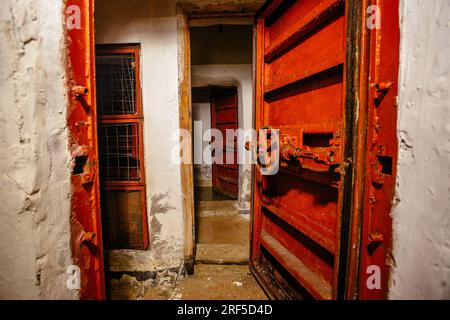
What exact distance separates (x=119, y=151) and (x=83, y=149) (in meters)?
1.25

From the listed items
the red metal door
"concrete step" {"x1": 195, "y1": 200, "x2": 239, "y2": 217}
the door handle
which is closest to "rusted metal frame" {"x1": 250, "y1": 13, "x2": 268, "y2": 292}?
the door handle

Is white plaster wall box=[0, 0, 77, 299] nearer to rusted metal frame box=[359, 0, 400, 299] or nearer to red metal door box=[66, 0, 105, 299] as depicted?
red metal door box=[66, 0, 105, 299]

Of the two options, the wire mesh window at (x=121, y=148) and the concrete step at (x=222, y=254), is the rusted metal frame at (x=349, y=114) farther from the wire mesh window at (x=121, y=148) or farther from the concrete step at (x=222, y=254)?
the wire mesh window at (x=121, y=148)

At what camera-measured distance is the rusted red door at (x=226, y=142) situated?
457cm

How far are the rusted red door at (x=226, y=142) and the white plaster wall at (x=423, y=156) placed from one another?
11.8 feet

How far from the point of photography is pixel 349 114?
1115 millimetres

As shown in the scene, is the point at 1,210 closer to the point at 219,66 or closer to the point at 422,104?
the point at 422,104

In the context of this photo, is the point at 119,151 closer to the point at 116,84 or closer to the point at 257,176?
the point at 116,84

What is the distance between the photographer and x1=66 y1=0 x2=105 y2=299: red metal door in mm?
970

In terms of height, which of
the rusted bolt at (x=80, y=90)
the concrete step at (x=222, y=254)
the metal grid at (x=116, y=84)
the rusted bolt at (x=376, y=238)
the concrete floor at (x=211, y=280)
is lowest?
the concrete floor at (x=211, y=280)

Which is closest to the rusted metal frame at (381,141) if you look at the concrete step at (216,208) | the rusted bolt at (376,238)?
the rusted bolt at (376,238)

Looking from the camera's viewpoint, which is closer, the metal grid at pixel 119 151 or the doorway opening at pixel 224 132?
the metal grid at pixel 119 151

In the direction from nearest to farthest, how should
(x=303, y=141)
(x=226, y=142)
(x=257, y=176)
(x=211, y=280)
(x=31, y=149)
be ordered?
(x=31, y=149) < (x=303, y=141) < (x=257, y=176) < (x=211, y=280) < (x=226, y=142)

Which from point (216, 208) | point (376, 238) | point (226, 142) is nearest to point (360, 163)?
point (376, 238)
